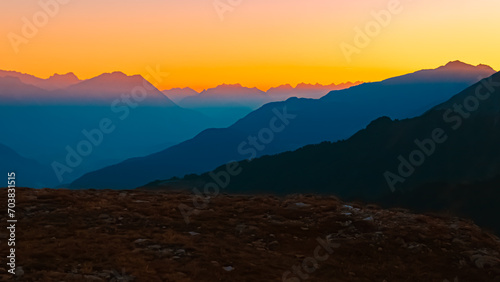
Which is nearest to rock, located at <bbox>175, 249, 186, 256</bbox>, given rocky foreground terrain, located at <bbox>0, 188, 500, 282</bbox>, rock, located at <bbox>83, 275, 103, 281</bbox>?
rocky foreground terrain, located at <bbox>0, 188, 500, 282</bbox>

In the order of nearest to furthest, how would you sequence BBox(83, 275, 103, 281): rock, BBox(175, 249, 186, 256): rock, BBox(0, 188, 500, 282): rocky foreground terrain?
BBox(83, 275, 103, 281): rock < BBox(0, 188, 500, 282): rocky foreground terrain < BBox(175, 249, 186, 256): rock

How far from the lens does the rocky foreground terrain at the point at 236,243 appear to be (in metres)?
13.5

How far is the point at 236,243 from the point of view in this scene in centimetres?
1683

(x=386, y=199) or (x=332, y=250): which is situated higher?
(x=332, y=250)

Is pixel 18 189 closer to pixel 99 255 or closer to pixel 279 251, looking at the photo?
pixel 99 255

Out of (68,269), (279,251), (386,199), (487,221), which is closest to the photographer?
(68,269)

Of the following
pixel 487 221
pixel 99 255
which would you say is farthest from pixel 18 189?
pixel 487 221

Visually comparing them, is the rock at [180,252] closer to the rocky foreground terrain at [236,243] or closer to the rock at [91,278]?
the rocky foreground terrain at [236,243]

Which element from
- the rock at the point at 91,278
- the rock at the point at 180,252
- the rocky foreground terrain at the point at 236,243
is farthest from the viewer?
the rock at the point at 180,252

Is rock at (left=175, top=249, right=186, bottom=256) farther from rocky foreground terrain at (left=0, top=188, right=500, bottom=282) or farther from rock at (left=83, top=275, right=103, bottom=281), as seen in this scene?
rock at (left=83, top=275, right=103, bottom=281)

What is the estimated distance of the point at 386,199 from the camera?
563 ft

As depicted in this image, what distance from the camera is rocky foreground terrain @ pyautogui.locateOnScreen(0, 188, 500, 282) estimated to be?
13.5 m

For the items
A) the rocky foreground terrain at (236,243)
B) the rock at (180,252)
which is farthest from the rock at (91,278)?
the rock at (180,252)

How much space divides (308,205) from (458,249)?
8.22 metres
